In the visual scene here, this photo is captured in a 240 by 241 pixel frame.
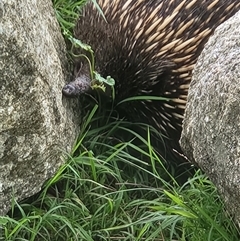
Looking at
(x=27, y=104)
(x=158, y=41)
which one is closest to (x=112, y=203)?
(x=27, y=104)

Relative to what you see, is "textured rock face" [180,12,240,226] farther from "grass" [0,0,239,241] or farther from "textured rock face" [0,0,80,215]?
"textured rock face" [0,0,80,215]

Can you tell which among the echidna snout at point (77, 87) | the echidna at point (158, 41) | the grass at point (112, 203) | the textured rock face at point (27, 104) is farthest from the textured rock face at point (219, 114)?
the echidna at point (158, 41)

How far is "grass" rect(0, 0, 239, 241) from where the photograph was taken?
6.78 feet

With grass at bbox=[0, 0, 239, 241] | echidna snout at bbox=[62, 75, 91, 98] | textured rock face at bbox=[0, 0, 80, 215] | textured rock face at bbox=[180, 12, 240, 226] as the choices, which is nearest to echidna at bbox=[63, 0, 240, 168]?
echidna snout at bbox=[62, 75, 91, 98]

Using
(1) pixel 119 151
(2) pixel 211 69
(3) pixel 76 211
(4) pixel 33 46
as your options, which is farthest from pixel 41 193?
(2) pixel 211 69

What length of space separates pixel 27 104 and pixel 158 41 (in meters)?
0.74

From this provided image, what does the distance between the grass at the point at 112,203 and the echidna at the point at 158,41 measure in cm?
20

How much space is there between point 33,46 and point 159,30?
71 centimetres

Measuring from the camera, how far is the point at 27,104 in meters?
2.27

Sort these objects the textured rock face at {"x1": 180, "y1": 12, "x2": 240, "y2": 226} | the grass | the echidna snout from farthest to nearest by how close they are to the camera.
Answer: the echidna snout < the grass < the textured rock face at {"x1": 180, "y1": 12, "x2": 240, "y2": 226}

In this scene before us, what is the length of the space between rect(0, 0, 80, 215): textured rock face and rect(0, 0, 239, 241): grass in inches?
2.5

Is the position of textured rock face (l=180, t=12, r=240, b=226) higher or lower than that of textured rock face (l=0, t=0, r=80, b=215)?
higher

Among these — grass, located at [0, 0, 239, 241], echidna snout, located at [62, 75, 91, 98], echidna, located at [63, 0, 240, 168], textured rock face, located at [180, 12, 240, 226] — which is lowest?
grass, located at [0, 0, 239, 241]

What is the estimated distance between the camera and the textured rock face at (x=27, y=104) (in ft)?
7.14
